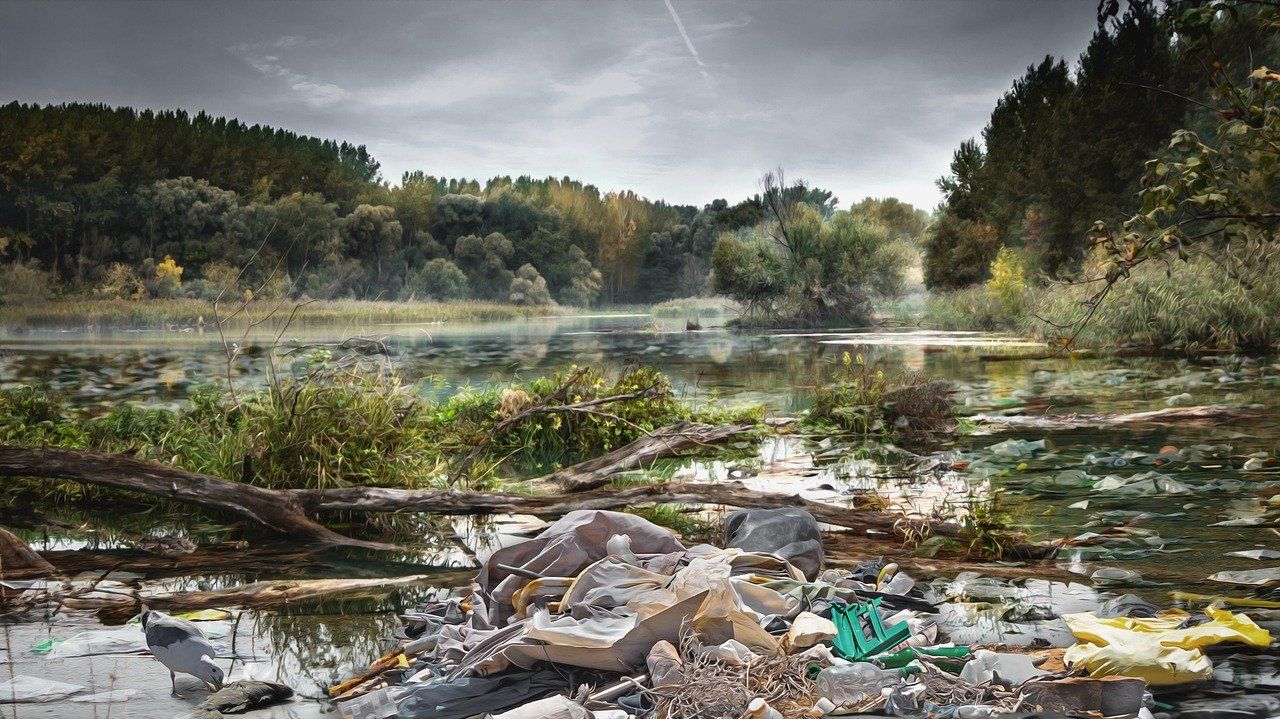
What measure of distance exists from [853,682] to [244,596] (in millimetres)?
2034

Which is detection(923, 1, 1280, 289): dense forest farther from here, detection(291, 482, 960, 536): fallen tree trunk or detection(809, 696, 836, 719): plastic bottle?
detection(809, 696, 836, 719): plastic bottle

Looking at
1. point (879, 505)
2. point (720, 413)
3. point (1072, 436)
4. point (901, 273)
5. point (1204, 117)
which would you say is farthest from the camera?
point (901, 273)

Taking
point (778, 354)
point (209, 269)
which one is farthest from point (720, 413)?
point (209, 269)

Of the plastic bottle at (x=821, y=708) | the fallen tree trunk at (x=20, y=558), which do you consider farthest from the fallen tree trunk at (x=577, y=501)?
the plastic bottle at (x=821, y=708)

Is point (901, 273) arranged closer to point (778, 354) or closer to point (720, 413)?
point (778, 354)

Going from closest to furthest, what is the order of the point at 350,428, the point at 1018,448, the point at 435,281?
1. the point at 350,428
2. the point at 1018,448
3. the point at 435,281

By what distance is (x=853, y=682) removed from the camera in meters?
2.16

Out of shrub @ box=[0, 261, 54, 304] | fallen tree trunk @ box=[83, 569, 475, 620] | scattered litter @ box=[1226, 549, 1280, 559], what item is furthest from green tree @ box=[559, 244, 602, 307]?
scattered litter @ box=[1226, 549, 1280, 559]

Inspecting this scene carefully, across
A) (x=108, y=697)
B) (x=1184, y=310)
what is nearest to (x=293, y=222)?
(x=1184, y=310)

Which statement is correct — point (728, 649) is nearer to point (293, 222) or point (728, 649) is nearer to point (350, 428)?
point (350, 428)

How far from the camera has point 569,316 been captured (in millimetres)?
19609

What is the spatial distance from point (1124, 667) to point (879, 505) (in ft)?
6.68

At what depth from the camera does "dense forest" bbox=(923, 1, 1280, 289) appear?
13.8m

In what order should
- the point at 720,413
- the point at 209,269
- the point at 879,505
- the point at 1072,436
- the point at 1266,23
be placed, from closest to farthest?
1. the point at 1266,23
2. the point at 879,505
3. the point at 1072,436
4. the point at 720,413
5. the point at 209,269
